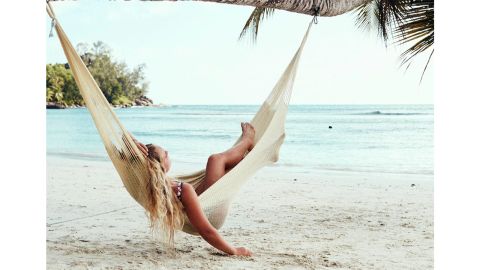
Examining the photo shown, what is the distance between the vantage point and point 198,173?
2631 mm

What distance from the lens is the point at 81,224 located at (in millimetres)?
3135

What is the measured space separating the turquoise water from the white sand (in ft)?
8.77

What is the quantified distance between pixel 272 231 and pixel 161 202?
1.10 m

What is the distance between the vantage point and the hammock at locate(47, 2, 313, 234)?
216 centimetres

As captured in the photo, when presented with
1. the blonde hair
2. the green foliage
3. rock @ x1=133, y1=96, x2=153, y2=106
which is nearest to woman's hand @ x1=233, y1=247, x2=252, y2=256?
the blonde hair

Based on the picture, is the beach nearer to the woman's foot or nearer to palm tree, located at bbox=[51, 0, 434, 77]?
the woman's foot

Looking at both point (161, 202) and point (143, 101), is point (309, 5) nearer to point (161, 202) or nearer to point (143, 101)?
point (161, 202)

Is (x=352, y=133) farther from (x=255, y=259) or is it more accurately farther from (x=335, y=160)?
(x=255, y=259)

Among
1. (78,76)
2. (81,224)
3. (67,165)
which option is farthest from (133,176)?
(67,165)

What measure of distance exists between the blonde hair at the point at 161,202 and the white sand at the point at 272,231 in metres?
0.19

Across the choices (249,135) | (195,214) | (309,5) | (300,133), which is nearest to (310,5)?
(309,5)

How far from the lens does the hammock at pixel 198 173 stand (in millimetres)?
2164

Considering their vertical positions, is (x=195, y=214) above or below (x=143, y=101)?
below
